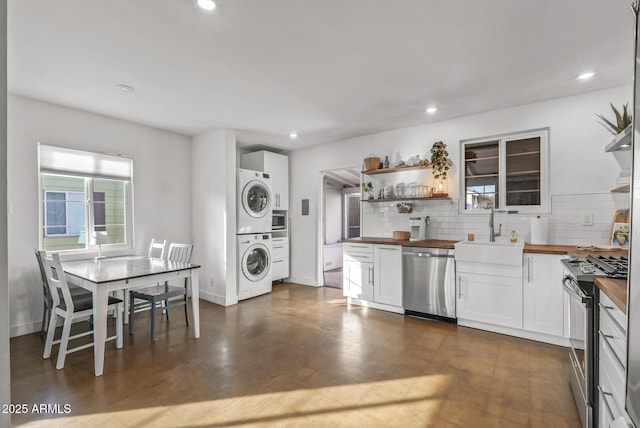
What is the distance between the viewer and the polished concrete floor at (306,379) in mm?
1977

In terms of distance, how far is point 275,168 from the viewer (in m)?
5.48

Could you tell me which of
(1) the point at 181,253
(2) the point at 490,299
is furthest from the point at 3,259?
(2) the point at 490,299

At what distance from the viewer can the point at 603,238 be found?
3.16 metres

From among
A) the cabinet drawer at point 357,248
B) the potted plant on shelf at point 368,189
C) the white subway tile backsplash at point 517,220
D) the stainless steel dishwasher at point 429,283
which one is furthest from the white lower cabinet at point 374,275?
the potted plant on shelf at point 368,189

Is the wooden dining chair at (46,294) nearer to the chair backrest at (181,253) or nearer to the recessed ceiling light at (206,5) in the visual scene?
the chair backrest at (181,253)

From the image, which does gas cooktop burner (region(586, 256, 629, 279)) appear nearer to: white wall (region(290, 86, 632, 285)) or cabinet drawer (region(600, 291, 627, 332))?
cabinet drawer (region(600, 291, 627, 332))

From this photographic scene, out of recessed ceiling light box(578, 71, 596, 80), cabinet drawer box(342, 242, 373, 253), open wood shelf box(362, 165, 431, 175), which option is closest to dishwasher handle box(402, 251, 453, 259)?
cabinet drawer box(342, 242, 373, 253)

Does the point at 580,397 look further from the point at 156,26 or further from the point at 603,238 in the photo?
the point at 156,26

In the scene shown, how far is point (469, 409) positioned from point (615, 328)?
1.06 meters

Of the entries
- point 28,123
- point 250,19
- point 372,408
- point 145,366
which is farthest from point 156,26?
point 372,408

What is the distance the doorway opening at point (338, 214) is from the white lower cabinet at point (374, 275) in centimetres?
221

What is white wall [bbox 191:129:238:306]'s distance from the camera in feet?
14.6

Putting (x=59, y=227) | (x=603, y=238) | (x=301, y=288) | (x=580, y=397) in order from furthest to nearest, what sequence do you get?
(x=301, y=288) → (x=59, y=227) → (x=603, y=238) → (x=580, y=397)

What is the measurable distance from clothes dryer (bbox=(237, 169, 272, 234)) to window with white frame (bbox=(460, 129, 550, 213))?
116 inches
